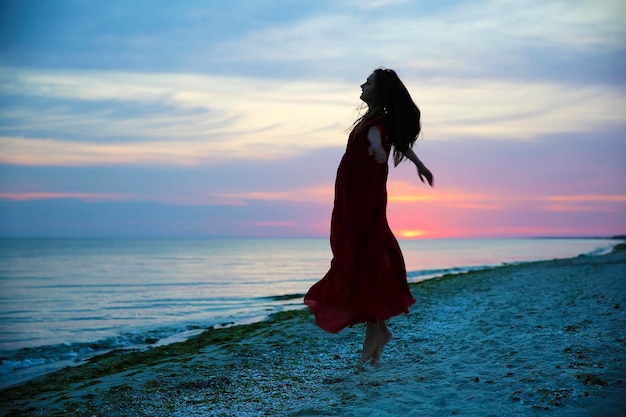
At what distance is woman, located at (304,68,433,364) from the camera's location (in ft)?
16.2

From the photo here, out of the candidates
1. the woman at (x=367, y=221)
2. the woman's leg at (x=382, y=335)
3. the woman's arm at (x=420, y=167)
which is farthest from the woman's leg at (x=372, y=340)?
the woman's arm at (x=420, y=167)

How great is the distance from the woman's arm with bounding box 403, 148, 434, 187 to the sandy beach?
1.93 metres

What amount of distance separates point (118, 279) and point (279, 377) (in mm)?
31790

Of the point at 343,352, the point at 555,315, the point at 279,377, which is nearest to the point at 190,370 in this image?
the point at 279,377

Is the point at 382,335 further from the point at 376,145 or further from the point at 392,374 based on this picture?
the point at 376,145

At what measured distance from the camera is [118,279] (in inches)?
1403

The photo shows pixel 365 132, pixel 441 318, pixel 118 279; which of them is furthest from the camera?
pixel 118 279

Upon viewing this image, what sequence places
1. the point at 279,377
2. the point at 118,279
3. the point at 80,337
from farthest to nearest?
the point at 118,279
the point at 80,337
the point at 279,377

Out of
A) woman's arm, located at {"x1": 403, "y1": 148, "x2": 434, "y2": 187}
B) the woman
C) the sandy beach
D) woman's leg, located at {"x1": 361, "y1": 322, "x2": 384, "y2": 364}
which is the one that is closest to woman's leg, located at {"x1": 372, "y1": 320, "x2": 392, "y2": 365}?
woman's leg, located at {"x1": 361, "y1": 322, "x2": 384, "y2": 364}

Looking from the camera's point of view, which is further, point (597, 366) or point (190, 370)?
point (190, 370)

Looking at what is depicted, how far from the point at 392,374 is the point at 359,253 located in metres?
1.65

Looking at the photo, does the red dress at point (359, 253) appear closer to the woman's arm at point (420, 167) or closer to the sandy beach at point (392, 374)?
the woman's arm at point (420, 167)

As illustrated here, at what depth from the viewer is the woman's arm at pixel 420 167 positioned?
15.8 feet

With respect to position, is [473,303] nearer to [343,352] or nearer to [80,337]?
[343,352]
